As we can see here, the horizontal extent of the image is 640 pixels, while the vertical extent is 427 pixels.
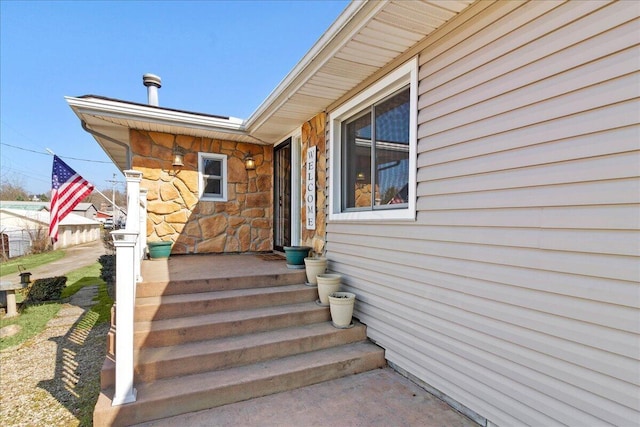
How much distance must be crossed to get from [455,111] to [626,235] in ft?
4.27

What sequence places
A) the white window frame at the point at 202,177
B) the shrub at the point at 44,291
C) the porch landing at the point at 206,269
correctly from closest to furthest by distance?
the porch landing at the point at 206,269 → the white window frame at the point at 202,177 → the shrub at the point at 44,291

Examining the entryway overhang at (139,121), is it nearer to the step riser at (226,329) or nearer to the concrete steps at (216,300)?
the concrete steps at (216,300)

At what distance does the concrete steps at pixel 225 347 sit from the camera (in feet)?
7.65

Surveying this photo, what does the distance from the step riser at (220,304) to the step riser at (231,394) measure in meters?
0.75

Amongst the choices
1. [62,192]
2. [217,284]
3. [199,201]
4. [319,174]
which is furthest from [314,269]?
[62,192]

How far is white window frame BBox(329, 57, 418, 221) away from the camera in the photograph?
8.93 ft

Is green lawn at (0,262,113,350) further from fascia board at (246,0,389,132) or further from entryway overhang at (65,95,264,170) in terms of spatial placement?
fascia board at (246,0,389,132)

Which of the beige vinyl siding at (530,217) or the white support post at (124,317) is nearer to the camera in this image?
the beige vinyl siding at (530,217)

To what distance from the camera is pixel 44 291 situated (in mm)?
6699

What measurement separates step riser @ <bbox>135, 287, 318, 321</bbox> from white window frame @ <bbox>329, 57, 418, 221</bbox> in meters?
1.05

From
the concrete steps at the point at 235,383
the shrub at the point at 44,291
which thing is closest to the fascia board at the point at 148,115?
the concrete steps at the point at 235,383

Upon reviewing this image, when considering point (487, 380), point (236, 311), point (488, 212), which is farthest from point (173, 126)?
point (487, 380)

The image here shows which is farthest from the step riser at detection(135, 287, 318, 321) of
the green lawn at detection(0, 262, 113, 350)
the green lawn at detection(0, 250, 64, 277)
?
the green lawn at detection(0, 250, 64, 277)

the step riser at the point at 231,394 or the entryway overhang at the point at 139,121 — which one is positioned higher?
the entryway overhang at the point at 139,121
